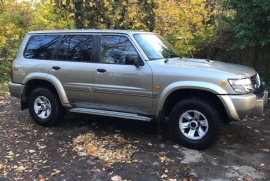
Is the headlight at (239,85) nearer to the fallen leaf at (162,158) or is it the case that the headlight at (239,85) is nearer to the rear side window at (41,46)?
the fallen leaf at (162,158)

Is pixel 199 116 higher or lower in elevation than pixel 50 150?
higher

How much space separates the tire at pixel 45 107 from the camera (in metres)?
5.88

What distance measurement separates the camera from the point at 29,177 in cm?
393

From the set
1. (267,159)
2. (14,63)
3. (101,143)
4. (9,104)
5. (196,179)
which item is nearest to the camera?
(196,179)

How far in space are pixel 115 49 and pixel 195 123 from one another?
1860 millimetres

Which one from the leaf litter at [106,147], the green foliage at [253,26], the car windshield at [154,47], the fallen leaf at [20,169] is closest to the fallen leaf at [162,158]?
the leaf litter at [106,147]

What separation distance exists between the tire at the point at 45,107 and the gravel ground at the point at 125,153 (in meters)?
0.16

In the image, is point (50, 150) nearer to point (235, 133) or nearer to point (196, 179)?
point (196, 179)

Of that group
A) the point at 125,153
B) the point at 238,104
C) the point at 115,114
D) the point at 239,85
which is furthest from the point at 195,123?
the point at 115,114

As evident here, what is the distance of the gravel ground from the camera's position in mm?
3963

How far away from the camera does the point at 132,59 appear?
4.79 m

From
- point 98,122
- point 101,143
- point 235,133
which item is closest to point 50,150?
point 101,143

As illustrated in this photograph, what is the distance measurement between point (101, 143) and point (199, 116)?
166 centimetres

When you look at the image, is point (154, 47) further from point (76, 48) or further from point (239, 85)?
point (239, 85)
